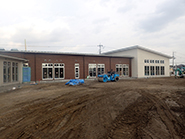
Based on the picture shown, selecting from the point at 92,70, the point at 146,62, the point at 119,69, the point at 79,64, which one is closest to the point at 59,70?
the point at 79,64

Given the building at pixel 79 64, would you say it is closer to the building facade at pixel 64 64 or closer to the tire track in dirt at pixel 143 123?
the building facade at pixel 64 64

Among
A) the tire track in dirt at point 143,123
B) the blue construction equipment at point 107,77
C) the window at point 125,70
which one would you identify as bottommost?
the tire track in dirt at point 143,123

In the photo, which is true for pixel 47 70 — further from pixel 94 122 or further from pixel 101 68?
pixel 94 122

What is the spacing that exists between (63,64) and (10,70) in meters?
8.96

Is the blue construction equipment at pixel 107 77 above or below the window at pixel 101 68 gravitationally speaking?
below

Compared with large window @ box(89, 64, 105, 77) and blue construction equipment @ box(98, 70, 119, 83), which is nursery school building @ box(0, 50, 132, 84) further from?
blue construction equipment @ box(98, 70, 119, 83)

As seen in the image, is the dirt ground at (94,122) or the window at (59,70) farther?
the window at (59,70)

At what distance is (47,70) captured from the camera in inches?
937

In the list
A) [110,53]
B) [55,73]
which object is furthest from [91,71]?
[110,53]

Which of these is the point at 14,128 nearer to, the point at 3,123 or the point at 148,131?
the point at 3,123

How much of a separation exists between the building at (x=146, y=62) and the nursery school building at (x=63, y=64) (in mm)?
4302

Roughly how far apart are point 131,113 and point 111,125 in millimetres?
1735

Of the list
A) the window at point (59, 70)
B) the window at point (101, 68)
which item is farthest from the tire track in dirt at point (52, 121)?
the window at point (101, 68)

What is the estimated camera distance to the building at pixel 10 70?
16266 millimetres
